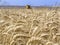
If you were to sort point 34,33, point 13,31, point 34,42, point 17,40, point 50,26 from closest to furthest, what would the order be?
point 34,42, point 17,40, point 34,33, point 13,31, point 50,26

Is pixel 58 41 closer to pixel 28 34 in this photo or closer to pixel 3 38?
pixel 28 34

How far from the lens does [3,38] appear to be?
9.38 ft

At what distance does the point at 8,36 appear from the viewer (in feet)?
9.14

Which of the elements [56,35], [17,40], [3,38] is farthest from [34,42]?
[3,38]

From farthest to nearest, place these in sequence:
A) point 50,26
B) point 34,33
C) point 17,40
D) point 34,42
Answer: point 50,26
point 34,33
point 17,40
point 34,42

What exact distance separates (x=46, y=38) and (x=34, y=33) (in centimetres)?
16

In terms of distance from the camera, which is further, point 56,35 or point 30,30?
point 30,30

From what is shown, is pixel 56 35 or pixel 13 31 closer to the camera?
pixel 56 35

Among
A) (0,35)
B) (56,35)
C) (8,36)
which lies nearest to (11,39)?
(8,36)

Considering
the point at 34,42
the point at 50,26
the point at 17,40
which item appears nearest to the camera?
the point at 34,42

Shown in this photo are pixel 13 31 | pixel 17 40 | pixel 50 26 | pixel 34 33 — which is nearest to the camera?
pixel 17 40

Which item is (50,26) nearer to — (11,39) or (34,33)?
(34,33)

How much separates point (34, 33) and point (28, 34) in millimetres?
117

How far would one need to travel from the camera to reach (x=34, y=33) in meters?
2.73
